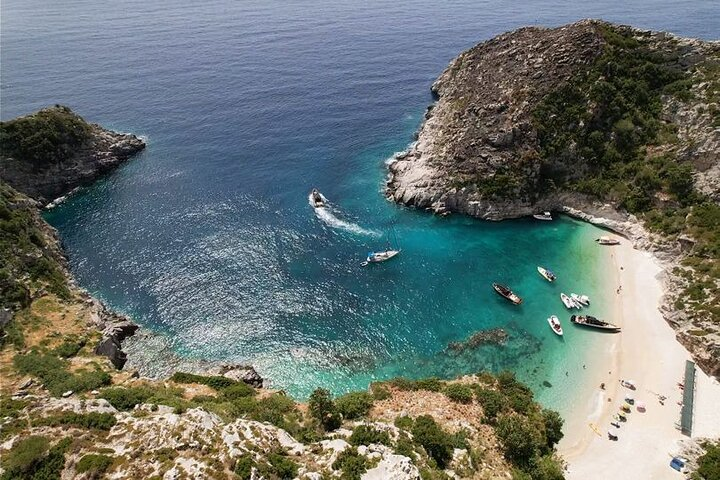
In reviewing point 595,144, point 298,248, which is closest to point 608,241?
point 595,144

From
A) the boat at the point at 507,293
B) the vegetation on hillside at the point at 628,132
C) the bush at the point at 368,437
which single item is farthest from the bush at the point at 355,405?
the vegetation on hillside at the point at 628,132

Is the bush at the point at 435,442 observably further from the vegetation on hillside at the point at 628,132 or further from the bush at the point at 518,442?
the vegetation on hillside at the point at 628,132

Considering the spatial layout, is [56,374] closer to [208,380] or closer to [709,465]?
[208,380]

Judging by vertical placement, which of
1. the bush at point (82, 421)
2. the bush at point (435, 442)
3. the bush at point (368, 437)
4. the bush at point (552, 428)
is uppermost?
the bush at point (82, 421)

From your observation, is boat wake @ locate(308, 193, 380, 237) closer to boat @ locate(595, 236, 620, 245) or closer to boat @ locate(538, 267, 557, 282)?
boat @ locate(538, 267, 557, 282)

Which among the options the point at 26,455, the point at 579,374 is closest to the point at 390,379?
the point at 579,374

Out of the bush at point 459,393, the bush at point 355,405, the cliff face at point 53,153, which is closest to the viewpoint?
the bush at point 355,405
